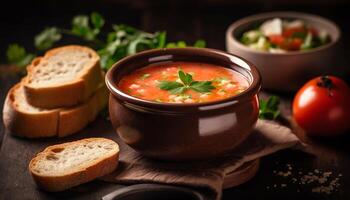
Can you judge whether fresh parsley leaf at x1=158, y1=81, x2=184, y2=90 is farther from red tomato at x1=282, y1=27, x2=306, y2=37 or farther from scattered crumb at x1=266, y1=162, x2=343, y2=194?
red tomato at x1=282, y1=27, x2=306, y2=37

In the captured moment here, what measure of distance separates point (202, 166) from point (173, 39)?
2226 millimetres

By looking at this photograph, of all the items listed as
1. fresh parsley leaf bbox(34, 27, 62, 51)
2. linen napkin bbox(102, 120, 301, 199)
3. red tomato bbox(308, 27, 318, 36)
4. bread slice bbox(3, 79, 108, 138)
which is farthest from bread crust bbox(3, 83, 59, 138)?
red tomato bbox(308, 27, 318, 36)

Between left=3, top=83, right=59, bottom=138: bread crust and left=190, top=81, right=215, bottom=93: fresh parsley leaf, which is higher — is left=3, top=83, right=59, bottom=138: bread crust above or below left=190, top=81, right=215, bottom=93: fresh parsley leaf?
below

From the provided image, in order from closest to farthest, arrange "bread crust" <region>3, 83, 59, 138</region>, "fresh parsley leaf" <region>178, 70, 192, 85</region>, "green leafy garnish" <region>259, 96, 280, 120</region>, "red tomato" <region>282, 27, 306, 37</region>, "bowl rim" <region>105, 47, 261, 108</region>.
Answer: "bowl rim" <region>105, 47, 261, 108</region>, "fresh parsley leaf" <region>178, 70, 192, 85</region>, "bread crust" <region>3, 83, 59, 138</region>, "green leafy garnish" <region>259, 96, 280, 120</region>, "red tomato" <region>282, 27, 306, 37</region>

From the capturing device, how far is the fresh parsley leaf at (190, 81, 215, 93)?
341 cm

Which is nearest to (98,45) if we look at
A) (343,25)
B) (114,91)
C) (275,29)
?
(275,29)

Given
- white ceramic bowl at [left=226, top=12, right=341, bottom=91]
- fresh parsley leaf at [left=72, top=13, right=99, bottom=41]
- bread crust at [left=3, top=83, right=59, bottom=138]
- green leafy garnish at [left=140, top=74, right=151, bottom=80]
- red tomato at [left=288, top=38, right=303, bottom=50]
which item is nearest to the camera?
green leafy garnish at [left=140, top=74, right=151, bottom=80]

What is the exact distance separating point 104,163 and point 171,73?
2.12 feet

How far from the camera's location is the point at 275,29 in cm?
482

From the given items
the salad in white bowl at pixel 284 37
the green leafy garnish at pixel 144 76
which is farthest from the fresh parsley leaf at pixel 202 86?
the salad in white bowl at pixel 284 37

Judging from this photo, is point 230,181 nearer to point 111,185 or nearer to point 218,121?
point 218,121

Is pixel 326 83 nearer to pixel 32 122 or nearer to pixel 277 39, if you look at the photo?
pixel 277 39

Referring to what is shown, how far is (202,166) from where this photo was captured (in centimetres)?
343

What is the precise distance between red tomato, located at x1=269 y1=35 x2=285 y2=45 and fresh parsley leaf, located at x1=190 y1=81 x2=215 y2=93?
1.33m
